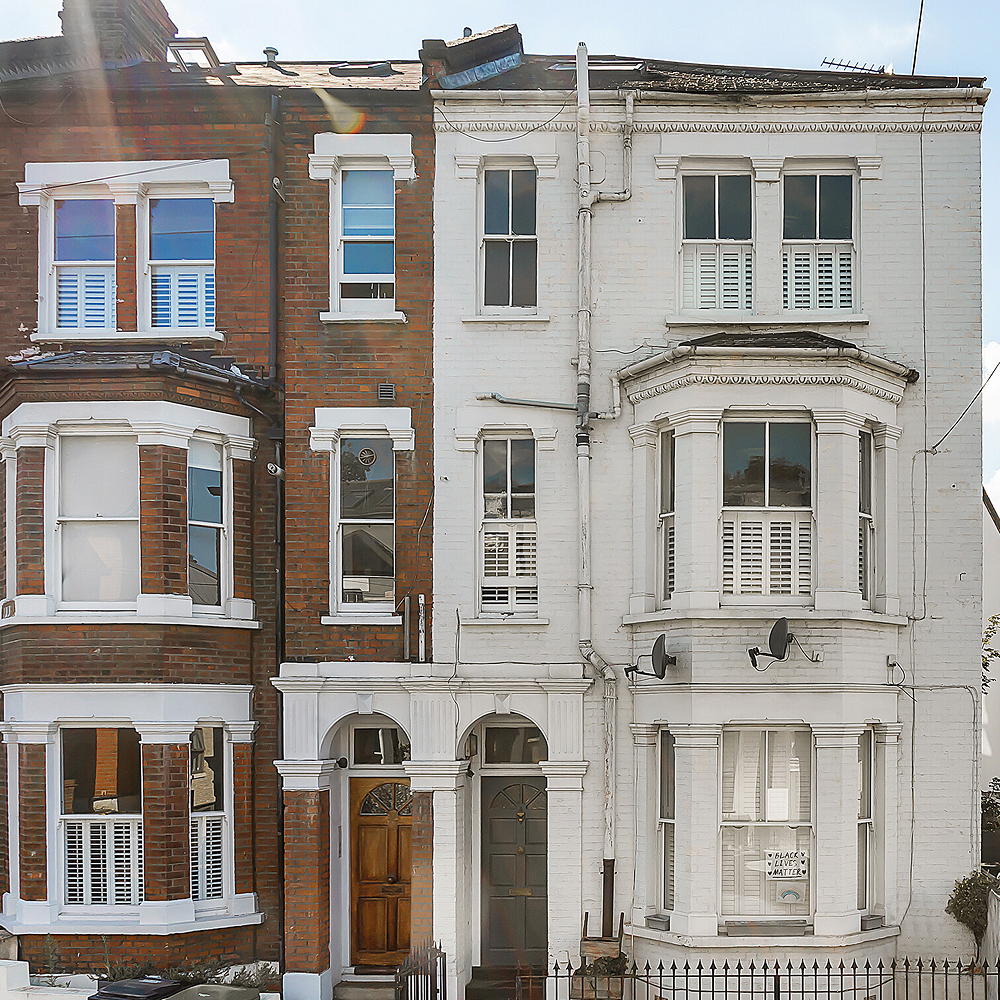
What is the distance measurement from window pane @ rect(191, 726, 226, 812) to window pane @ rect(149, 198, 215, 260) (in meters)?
5.50

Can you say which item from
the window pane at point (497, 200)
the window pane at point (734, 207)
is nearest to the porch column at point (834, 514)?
the window pane at point (734, 207)

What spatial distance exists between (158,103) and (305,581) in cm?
584

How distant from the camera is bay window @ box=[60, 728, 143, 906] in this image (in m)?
11.5

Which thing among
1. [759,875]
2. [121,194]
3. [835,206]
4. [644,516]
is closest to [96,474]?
[121,194]

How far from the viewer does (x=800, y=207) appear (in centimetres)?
1230

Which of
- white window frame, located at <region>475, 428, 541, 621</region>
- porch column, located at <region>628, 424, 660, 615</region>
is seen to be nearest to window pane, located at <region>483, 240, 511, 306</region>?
white window frame, located at <region>475, 428, 541, 621</region>

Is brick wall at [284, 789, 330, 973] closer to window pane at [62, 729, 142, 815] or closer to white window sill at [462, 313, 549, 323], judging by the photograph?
window pane at [62, 729, 142, 815]

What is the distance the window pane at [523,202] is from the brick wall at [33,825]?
7829 millimetres

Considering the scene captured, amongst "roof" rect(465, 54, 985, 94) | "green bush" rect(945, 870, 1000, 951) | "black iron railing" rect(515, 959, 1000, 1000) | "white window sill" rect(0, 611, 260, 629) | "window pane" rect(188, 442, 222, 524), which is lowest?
"black iron railing" rect(515, 959, 1000, 1000)

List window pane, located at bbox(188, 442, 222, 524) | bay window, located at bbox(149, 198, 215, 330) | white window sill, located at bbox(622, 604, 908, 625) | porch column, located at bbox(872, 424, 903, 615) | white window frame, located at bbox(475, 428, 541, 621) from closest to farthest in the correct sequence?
1. white window sill, located at bbox(622, 604, 908, 625)
2. porch column, located at bbox(872, 424, 903, 615)
3. window pane, located at bbox(188, 442, 222, 524)
4. white window frame, located at bbox(475, 428, 541, 621)
5. bay window, located at bbox(149, 198, 215, 330)

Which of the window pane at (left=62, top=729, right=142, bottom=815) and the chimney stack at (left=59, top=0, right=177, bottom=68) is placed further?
the chimney stack at (left=59, top=0, right=177, bottom=68)

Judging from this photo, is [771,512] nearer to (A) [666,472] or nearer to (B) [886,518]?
(A) [666,472]

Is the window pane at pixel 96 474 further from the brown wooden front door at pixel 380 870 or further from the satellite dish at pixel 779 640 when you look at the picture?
the satellite dish at pixel 779 640

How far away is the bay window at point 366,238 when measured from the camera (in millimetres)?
12414
